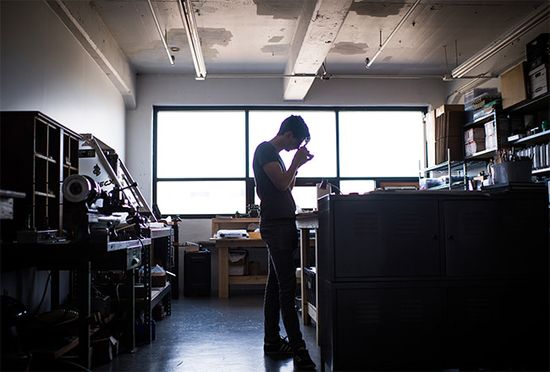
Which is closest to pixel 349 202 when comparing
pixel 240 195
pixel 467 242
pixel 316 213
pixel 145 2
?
pixel 316 213

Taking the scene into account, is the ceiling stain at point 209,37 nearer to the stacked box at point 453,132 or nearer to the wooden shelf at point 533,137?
the stacked box at point 453,132

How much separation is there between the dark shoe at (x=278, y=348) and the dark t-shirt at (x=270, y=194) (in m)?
0.80

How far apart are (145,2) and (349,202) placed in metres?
3.10

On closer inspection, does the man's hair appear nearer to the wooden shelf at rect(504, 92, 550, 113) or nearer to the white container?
the white container

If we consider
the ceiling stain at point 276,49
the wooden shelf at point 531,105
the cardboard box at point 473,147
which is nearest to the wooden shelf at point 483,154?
the cardboard box at point 473,147

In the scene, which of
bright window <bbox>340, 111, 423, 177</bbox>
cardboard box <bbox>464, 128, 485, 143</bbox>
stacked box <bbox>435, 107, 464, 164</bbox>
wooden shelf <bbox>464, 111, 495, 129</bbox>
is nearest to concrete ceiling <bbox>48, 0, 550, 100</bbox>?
bright window <bbox>340, 111, 423, 177</bbox>

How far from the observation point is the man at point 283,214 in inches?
105

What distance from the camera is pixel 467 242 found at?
2379 millimetres

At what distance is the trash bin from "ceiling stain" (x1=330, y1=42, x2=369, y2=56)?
293cm

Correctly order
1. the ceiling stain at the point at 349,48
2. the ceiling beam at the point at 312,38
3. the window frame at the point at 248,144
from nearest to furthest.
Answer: the ceiling beam at the point at 312,38 < the ceiling stain at the point at 349,48 < the window frame at the point at 248,144

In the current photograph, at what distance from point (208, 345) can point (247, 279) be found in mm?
2577

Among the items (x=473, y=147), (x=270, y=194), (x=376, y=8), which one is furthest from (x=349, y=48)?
(x=270, y=194)

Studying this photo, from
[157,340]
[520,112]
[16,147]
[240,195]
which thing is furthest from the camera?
[240,195]

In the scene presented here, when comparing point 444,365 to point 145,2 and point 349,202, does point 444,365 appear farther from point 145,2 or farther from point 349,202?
point 145,2
